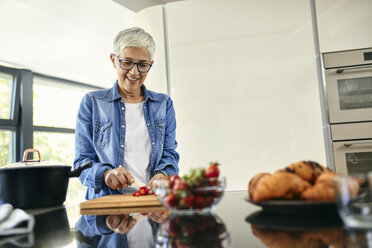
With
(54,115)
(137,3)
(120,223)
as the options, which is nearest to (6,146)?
(54,115)

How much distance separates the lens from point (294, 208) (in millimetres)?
578

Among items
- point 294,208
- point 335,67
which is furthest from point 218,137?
point 294,208

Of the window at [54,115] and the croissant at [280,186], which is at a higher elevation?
the window at [54,115]

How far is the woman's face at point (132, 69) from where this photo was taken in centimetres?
141

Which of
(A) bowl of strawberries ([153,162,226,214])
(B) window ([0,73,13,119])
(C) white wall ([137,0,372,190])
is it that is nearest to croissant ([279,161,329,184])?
(A) bowl of strawberries ([153,162,226,214])

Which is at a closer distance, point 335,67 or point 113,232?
point 113,232

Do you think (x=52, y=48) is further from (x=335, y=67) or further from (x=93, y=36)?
(x=335, y=67)

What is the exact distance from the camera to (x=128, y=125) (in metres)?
1.52

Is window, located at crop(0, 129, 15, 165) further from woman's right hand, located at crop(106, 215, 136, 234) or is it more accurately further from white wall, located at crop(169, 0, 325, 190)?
woman's right hand, located at crop(106, 215, 136, 234)

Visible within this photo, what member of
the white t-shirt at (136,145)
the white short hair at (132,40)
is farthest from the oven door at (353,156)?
the white short hair at (132,40)

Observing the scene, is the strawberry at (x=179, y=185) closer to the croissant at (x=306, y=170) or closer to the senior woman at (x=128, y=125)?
the croissant at (x=306, y=170)

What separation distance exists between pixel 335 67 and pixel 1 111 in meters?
3.53

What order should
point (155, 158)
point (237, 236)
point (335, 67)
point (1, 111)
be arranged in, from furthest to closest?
1. point (1, 111)
2. point (335, 67)
3. point (155, 158)
4. point (237, 236)

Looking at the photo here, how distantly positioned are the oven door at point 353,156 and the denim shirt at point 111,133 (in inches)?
49.5
